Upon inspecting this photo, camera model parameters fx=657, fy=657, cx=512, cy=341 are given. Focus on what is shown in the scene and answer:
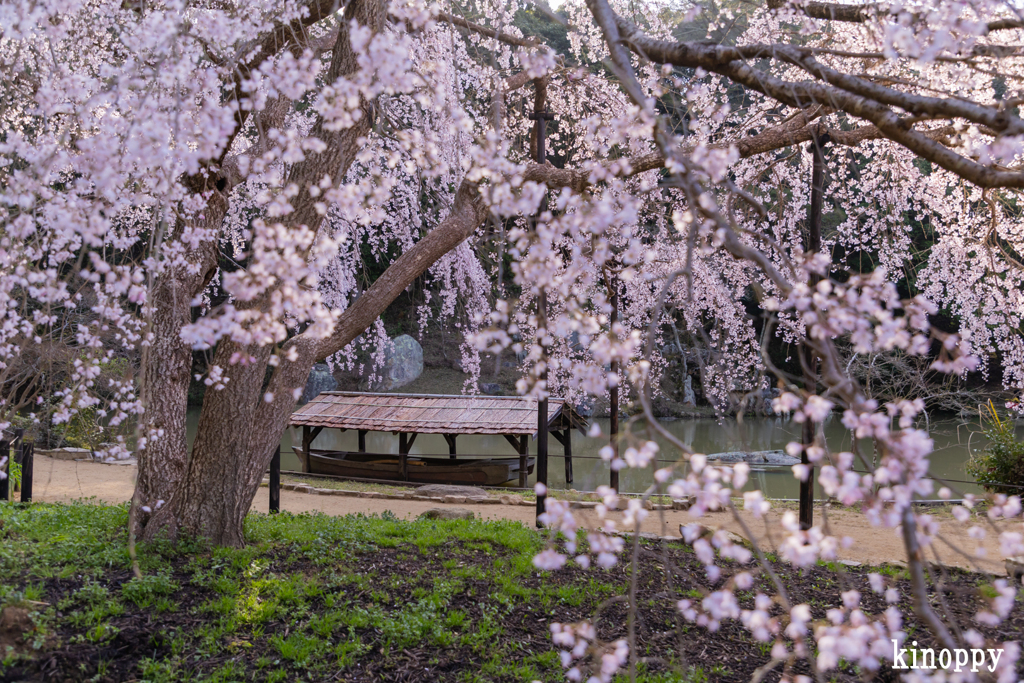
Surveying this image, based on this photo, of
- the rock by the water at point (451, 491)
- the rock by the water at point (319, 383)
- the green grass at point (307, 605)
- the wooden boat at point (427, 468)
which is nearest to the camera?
the green grass at point (307, 605)

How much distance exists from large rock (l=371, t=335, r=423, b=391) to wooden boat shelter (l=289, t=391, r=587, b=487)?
7328mm

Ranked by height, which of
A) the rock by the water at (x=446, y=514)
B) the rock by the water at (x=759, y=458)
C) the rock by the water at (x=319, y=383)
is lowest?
the rock by the water at (x=759, y=458)

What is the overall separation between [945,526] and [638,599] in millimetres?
4130

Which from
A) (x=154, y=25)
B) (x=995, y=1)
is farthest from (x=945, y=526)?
(x=154, y=25)

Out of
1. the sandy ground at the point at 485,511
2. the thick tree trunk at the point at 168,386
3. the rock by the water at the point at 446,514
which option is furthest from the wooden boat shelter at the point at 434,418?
the thick tree trunk at the point at 168,386

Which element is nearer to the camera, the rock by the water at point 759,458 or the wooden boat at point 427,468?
the wooden boat at point 427,468

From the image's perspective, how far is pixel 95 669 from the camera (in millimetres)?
3014

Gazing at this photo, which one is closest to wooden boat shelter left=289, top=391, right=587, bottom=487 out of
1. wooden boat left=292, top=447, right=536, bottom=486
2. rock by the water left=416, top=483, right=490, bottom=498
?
wooden boat left=292, top=447, right=536, bottom=486

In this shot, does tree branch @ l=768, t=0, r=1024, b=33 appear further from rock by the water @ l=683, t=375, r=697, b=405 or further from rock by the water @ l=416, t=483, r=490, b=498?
rock by the water @ l=683, t=375, r=697, b=405

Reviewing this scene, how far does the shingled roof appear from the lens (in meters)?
9.81

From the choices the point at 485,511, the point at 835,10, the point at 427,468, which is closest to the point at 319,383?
the point at 427,468

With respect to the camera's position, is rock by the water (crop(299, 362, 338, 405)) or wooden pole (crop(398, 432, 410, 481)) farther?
rock by the water (crop(299, 362, 338, 405))

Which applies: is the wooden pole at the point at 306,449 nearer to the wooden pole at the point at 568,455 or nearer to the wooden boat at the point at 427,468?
the wooden boat at the point at 427,468

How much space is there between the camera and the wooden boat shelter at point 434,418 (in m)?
9.84
